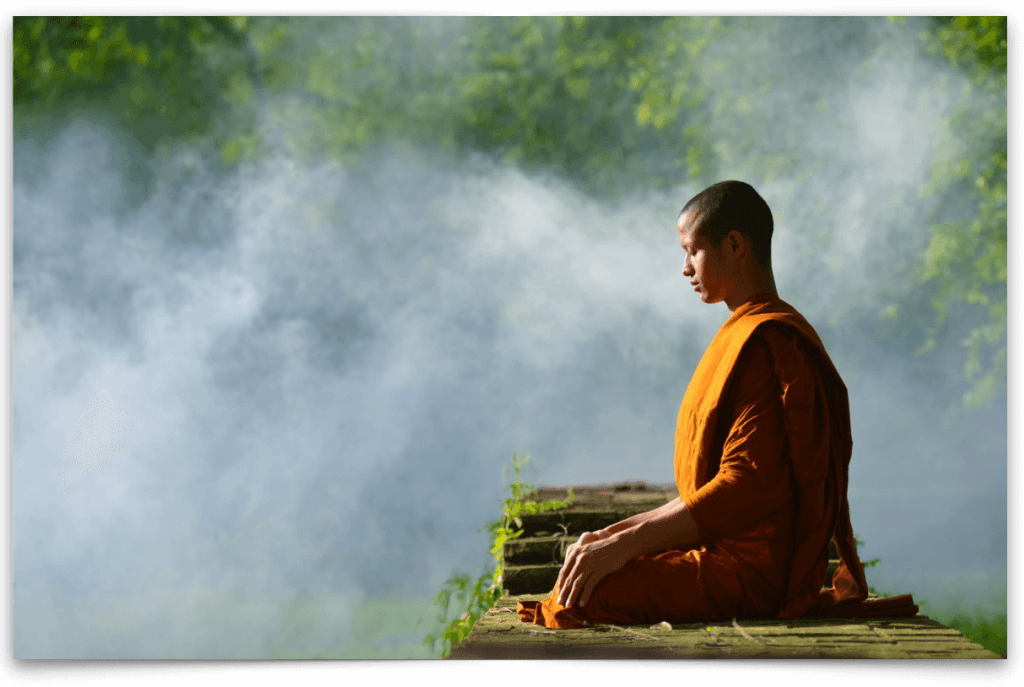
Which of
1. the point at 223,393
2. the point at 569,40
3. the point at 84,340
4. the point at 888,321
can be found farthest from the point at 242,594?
the point at 888,321

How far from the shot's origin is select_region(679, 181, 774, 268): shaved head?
7.72 feet

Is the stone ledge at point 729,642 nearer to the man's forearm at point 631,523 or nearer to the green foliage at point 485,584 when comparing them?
the man's forearm at point 631,523

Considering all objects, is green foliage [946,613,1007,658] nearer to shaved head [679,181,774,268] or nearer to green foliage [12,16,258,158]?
shaved head [679,181,774,268]

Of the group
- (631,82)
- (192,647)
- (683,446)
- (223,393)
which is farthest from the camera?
(631,82)

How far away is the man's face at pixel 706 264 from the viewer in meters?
2.38

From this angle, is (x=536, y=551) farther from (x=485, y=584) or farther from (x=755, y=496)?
(x=755, y=496)

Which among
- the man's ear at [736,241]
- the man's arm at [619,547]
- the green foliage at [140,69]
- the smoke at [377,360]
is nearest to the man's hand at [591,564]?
the man's arm at [619,547]

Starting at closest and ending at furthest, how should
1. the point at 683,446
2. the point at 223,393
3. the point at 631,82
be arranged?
the point at 683,446
the point at 223,393
the point at 631,82

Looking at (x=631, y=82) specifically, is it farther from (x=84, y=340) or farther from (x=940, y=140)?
(x=84, y=340)

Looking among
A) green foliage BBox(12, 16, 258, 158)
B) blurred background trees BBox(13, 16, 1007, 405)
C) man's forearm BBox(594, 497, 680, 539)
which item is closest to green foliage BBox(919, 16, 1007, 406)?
blurred background trees BBox(13, 16, 1007, 405)

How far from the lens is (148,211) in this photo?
368cm

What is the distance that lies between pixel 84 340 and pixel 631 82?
8.84 feet

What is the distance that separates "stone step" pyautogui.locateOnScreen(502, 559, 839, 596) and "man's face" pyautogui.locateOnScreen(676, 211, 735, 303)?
119 cm

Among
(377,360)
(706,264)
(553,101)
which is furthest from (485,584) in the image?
(553,101)
